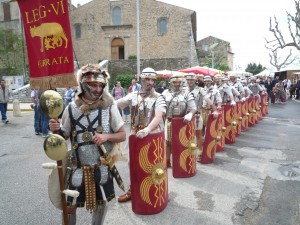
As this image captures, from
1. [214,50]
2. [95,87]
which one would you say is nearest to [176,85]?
[95,87]

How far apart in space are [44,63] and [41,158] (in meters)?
4.74

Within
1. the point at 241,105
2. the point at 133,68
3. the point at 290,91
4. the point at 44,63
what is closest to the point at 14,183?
the point at 44,63

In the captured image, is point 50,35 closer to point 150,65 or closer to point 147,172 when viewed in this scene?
point 147,172

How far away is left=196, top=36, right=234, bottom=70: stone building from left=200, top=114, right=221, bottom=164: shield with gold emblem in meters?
45.9

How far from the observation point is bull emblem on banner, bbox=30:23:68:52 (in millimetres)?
2812

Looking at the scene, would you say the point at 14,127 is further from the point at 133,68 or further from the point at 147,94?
the point at 133,68

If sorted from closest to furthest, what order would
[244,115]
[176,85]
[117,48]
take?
[176,85] < [244,115] < [117,48]

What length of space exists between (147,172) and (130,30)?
39736 mm

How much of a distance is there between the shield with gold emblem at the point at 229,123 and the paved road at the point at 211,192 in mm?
233

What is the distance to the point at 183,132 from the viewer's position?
211 inches

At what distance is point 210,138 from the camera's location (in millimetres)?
6348

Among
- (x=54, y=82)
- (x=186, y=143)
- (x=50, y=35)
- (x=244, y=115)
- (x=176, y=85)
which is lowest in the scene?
(x=244, y=115)

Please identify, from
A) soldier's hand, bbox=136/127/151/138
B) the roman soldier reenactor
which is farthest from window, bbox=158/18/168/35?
soldier's hand, bbox=136/127/151/138

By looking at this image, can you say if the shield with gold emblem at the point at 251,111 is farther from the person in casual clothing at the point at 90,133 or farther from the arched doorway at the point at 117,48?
the arched doorway at the point at 117,48
